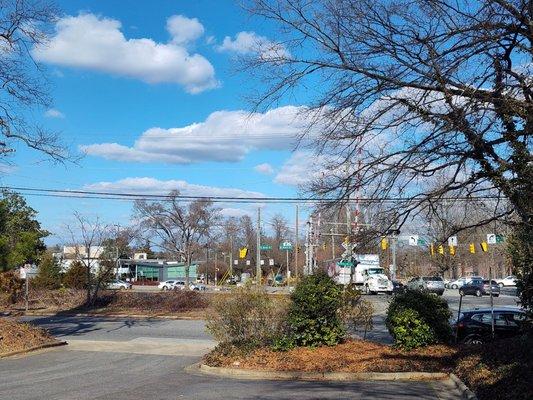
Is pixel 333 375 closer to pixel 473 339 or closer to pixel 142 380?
pixel 142 380

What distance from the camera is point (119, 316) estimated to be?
30.9 m

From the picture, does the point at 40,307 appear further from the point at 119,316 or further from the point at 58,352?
the point at 58,352

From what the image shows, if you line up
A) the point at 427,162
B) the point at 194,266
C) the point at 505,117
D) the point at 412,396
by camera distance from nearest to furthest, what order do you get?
the point at 412,396, the point at 505,117, the point at 427,162, the point at 194,266

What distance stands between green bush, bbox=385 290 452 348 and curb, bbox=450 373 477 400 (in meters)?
2.45

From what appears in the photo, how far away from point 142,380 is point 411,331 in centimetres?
601

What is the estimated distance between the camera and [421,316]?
1373 cm

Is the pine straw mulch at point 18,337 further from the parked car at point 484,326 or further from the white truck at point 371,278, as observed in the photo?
the white truck at point 371,278

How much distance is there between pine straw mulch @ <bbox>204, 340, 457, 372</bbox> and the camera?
12.0 metres

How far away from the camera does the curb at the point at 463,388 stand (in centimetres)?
934

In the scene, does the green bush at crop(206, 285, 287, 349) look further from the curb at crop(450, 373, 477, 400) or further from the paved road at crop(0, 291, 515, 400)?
the curb at crop(450, 373, 477, 400)

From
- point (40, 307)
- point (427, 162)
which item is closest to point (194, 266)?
point (40, 307)

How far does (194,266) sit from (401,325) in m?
102

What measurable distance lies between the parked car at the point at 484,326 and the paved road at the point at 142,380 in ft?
10.9

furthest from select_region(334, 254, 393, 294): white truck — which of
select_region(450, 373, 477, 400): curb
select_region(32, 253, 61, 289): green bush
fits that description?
select_region(450, 373, 477, 400): curb
